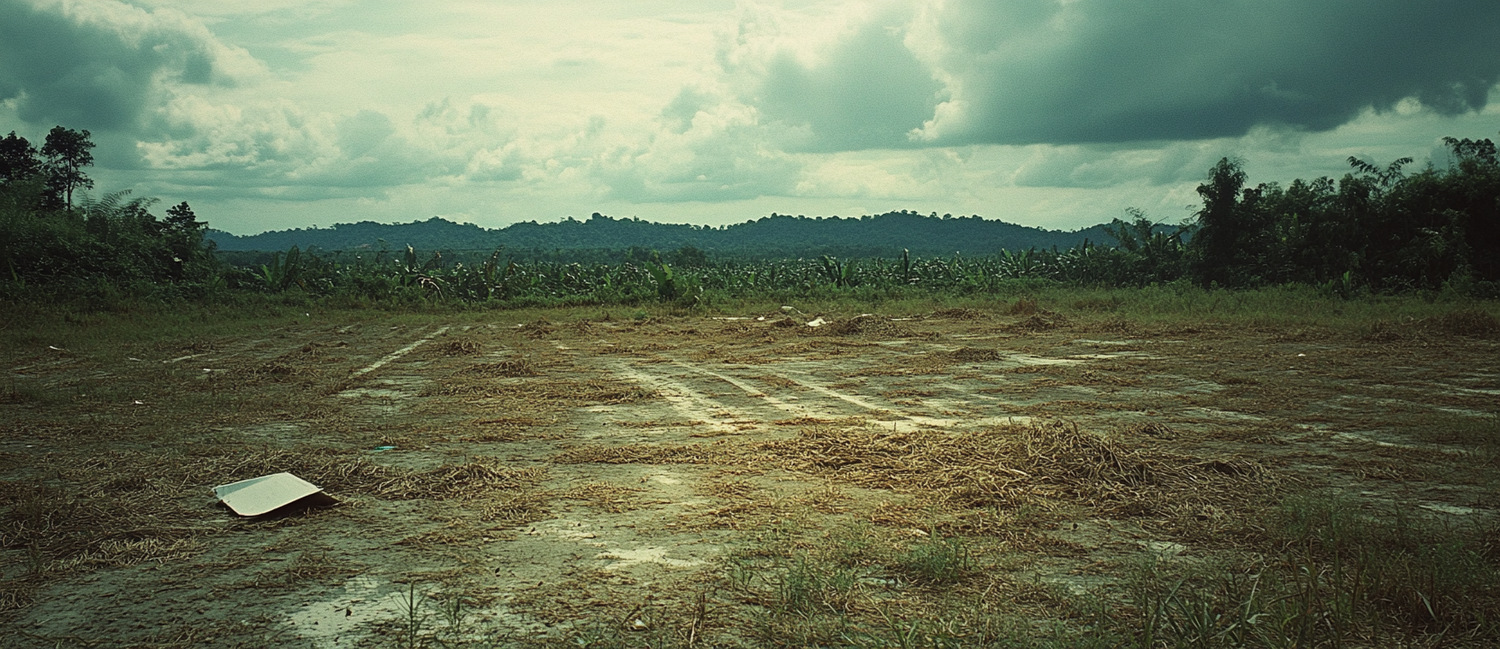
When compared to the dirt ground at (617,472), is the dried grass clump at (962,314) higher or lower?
lower

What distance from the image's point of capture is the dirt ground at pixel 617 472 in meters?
3.74

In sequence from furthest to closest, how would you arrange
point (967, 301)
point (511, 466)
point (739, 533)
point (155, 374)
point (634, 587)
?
point (967, 301), point (155, 374), point (511, 466), point (739, 533), point (634, 587)

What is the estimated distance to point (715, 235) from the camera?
145m

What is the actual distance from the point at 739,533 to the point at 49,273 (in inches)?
919

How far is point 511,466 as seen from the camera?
6078mm

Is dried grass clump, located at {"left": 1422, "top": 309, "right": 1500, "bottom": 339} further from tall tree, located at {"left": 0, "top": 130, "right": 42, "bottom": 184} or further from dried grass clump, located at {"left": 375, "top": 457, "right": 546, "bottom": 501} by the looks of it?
tall tree, located at {"left": 0, "top": 130, "right": 42, "bottom": 184}

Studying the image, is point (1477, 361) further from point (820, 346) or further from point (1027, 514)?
point (1027, 514)

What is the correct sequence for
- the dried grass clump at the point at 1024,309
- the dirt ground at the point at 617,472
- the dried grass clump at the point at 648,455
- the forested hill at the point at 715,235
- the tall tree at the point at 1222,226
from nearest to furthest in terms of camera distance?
the dirt ground at the point at 617,472 < the dried grass clump at the point at 648,455 < the dried grass clump at the point at 1024,309 < the tall tree at the point at 1222,226 < the forested hill at the point at 715,235

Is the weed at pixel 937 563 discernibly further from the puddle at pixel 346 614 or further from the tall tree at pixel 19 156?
the tall tree at pixel 19 156

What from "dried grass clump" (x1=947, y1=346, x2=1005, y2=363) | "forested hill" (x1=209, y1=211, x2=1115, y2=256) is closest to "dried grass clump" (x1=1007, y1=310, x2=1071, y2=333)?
"dried grass clump" (x1=947, y1=346, x2=1005, y2=363)

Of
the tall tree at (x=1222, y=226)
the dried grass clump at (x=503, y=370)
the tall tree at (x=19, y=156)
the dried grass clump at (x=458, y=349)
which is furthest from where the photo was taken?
the tall tree at (x=19, y=156)

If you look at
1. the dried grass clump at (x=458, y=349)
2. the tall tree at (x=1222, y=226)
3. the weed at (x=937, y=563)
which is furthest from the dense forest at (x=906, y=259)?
the weed at (x=937, y=563)

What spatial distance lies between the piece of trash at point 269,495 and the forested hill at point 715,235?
113 metres

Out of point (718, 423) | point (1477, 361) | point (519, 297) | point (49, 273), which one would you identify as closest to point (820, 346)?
point (718, 423)
